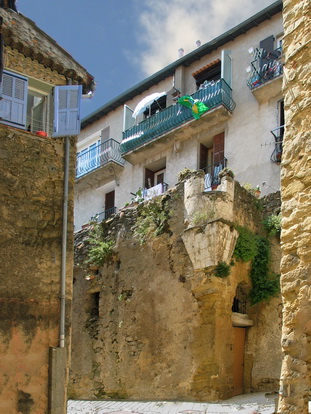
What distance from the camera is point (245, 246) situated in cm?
1591

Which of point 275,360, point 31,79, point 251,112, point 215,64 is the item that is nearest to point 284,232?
point 31,79

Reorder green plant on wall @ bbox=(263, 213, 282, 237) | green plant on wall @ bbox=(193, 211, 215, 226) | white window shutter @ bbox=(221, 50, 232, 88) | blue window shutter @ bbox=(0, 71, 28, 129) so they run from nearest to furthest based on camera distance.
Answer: blue window shutter @ bbox=(0, 71, 28, 129) → green plant on wall @ bbox=(193, 211, 215, 226) → green plant on wall @ bbox=(263, 213, 282, 237) → white window shutter @ bbox=(221, 50, 232, 88)

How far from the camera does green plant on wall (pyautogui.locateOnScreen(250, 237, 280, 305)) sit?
15.8 meters

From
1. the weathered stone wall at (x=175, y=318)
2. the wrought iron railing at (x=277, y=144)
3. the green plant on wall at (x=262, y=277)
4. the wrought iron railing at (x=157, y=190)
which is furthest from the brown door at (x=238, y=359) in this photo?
the wrought iron railing at (x=157, y=190)

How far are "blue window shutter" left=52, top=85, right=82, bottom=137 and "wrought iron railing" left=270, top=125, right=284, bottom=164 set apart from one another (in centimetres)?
891

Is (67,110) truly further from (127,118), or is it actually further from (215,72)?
(127,118)

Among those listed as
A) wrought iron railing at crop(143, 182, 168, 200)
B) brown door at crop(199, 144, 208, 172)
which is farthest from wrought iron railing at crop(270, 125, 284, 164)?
wrought iron railing at crop(143, 182, 168, 200)

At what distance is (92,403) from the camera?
52.4ft

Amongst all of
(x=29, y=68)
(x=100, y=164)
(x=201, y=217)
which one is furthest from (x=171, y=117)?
(x=29, y=68)

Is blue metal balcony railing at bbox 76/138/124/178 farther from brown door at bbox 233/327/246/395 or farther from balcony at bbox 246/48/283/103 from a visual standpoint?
brown door at bbox 233/327/246/395

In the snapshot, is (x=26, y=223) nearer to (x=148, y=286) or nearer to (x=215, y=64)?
(x=148, y=286)

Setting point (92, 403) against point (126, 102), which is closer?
point (92, 403)

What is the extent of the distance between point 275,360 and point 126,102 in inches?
582

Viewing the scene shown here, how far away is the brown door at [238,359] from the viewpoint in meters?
15.2
